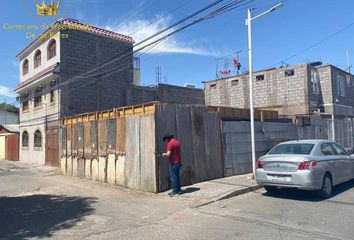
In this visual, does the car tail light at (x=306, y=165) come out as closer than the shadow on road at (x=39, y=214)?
No

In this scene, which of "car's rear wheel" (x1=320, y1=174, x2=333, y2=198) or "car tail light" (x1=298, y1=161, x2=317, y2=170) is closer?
"car tail light" (x1=298, y1=161, x2=317, y2=170)

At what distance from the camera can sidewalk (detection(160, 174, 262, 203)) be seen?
9779 mm

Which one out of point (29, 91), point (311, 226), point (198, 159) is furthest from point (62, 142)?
point (311, 226)

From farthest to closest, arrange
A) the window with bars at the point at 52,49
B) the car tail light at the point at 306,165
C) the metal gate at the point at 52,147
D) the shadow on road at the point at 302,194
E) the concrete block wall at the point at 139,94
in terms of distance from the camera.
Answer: the concrete block wall at the point at 139,94, the window with bars at the point at 52,49, the metal gate at the point at 52,147, the shadow on road at the point at 302,194, the car tail light at the point at 306,165

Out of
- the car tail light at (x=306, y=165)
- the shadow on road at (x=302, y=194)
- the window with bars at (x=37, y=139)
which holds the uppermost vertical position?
the window with bars at (x=37, y=139)

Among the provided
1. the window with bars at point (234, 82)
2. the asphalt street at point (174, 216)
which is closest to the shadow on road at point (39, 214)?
the asphalt street at point (174, 216)

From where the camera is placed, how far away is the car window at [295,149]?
9.69 metres

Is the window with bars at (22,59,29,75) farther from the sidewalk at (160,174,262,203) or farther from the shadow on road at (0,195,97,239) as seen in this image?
the sidewalk at (160,174,262,203)

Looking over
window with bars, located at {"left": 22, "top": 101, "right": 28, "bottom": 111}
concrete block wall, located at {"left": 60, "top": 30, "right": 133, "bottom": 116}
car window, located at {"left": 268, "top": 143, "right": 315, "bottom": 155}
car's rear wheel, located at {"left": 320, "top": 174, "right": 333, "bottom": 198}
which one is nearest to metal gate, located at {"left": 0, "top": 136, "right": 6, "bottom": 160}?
window with bars, located at {"left": 22, "top": 101, "right": 28, "bottom": 111}

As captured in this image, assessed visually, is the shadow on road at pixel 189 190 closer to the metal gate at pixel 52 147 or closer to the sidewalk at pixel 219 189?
the sidewalk at pixel 219 189

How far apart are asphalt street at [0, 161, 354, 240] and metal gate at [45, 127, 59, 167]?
10.6 m

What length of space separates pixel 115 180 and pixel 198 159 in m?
3.28

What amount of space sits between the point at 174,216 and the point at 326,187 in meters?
4.42

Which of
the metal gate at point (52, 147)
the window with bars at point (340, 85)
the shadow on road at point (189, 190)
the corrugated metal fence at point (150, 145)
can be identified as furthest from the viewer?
the window with bars at point (340, 85)
